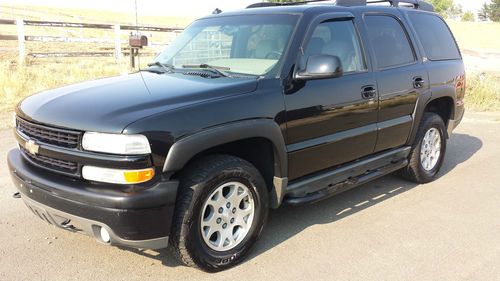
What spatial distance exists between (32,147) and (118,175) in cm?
83

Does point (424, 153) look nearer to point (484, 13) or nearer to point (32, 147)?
point (32, 147)

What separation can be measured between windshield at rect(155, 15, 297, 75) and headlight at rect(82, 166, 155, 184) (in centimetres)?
138

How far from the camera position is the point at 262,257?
151 inches

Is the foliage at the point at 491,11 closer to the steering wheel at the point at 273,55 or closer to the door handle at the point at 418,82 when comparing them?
the door handle at the point at 418,82

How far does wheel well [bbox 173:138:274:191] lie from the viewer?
12.5 feet

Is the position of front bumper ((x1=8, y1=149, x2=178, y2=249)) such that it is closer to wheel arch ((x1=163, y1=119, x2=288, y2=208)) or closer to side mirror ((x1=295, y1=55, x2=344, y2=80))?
wheel arch ((x1=163, y1=119, x2=288, y2=208))

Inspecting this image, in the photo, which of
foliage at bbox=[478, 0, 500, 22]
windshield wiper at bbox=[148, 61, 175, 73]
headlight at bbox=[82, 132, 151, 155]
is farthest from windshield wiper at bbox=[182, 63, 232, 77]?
foliage at bbox=[478, 0, 500, 22]

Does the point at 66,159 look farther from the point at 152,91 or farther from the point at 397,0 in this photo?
the point at 397,0

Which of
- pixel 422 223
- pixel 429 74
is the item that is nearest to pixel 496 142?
pixel 429 74

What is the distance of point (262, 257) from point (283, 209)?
3.54 ft

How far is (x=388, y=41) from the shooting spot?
16.7ft

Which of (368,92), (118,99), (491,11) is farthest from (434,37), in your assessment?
(491,11)

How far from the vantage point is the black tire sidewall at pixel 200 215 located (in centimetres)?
338

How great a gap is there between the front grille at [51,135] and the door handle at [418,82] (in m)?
3.50
